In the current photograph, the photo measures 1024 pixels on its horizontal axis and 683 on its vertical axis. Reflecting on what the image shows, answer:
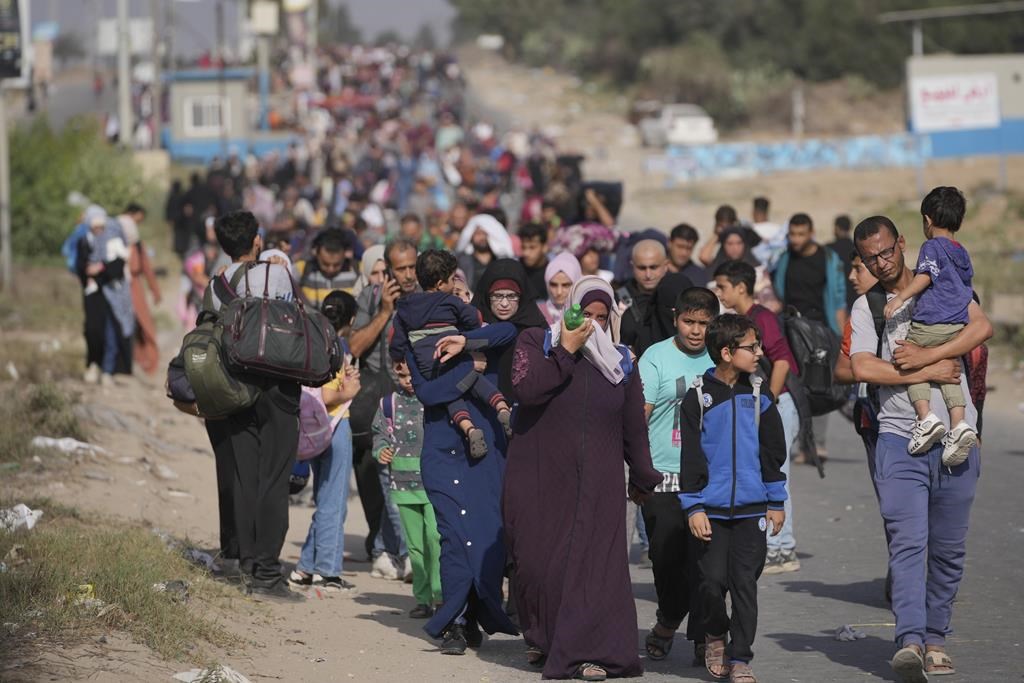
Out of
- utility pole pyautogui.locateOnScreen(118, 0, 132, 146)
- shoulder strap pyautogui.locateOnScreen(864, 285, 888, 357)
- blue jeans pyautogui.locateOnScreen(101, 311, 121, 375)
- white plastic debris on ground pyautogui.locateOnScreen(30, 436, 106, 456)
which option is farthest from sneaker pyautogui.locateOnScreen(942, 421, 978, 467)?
utility pole pyautogui.locateOnScreen(118, 0, 132, 146)

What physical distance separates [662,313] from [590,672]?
3120 millimetres

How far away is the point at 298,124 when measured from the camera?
213ft

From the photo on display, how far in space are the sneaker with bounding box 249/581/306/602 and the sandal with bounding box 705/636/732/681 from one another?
276 cm

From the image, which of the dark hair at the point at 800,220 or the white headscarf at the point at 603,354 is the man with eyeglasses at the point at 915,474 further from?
the dark hair at the point at 800,220

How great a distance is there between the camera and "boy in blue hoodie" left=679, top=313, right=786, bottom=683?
6953 mm

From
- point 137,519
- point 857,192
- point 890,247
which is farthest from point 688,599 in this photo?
point 857,192

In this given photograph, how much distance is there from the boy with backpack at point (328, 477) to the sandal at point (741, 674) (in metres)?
3.15

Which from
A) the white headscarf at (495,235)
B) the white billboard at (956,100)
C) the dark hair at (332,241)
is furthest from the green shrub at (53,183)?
the dark hair at (332,241)

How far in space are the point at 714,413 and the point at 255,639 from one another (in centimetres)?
251

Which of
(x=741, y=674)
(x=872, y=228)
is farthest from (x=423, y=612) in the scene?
(x=872, y=228)

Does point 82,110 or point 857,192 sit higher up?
point 82,110

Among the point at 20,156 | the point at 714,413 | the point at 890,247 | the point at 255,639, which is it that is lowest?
the point at 255,639

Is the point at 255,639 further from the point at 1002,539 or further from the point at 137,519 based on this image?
the point at 1002,539

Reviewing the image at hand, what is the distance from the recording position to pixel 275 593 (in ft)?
29.6
